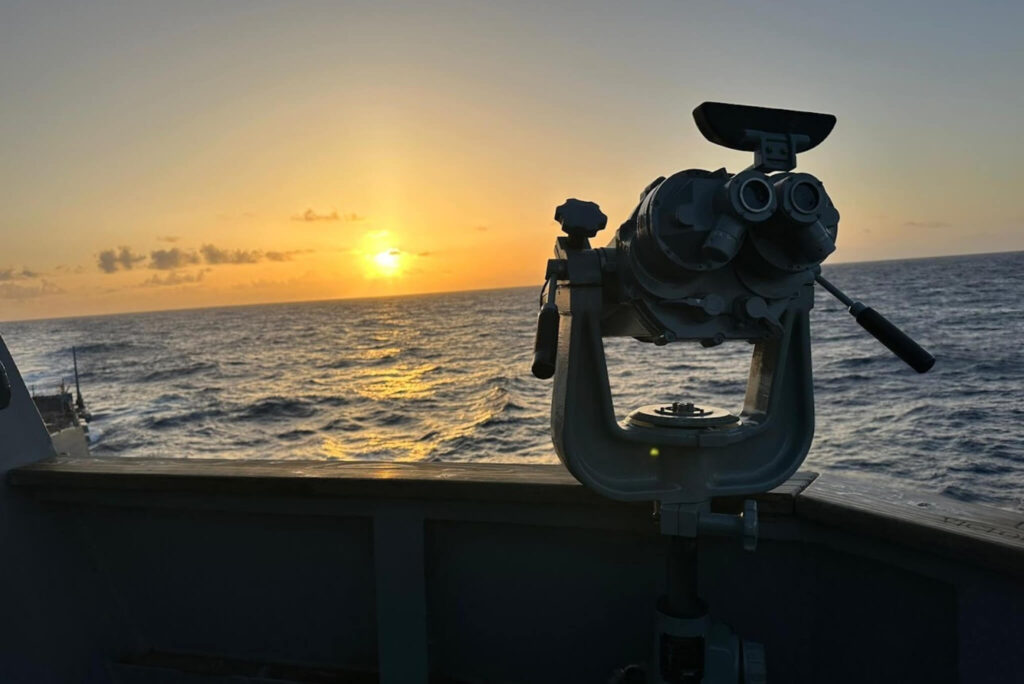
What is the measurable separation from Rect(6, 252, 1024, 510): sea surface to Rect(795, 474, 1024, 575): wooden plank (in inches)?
68.0

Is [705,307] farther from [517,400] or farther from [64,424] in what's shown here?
[517,400]

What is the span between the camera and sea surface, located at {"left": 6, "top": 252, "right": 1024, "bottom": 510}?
14836 mm

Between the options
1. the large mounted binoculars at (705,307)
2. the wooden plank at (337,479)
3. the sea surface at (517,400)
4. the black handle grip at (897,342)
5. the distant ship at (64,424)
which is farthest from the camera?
the sea surface at (517,400)

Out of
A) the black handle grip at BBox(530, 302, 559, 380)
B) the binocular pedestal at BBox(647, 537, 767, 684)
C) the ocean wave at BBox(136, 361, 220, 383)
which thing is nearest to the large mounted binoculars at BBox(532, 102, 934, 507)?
the black handle grip at BBox(530, 302, 559, 380)

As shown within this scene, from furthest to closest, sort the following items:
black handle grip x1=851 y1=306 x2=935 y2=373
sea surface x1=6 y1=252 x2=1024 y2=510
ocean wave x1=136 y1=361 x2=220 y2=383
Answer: ocean wave x1=136 y1=361 x2=220 y2=383
sea surface x1=6 y1=252 x2=1024 y2=510
black handle grip x1=851 y1=306 x2=935 y2=373

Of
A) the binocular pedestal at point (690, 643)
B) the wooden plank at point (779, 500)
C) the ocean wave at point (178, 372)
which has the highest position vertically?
the wooden plank at point (779, 500)

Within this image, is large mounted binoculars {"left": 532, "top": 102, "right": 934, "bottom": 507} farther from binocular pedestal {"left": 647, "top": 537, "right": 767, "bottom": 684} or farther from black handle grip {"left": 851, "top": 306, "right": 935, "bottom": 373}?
binocular pedestal {"left": 647, "top": 537, "right": 767, "bottom": 684}

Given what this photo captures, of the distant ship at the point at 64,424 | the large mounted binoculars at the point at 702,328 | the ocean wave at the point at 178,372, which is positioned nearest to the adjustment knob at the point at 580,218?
the large mounted binoculars at the point at 702,328

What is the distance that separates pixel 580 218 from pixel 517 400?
66.7ft

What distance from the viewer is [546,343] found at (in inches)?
65.5

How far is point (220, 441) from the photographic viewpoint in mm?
20984

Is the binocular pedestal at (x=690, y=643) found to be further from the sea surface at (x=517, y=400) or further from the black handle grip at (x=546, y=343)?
the sea surface at (x=517, y=400)

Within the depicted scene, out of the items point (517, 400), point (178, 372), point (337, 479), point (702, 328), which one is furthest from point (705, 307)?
point (178, 372)

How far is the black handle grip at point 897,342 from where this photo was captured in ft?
5.70
